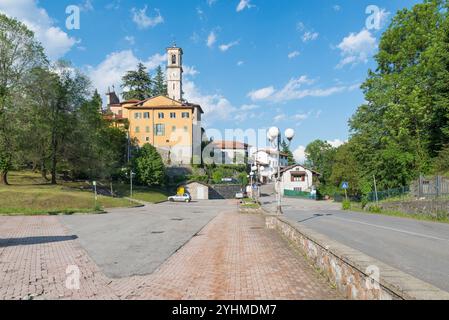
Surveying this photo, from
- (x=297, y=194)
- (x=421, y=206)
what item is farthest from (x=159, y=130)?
(x=421, y=206)

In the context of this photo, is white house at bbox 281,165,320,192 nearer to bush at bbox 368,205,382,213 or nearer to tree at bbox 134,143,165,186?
tree at bbox 134,143,165,186

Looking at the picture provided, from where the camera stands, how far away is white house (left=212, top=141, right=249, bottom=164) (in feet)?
319

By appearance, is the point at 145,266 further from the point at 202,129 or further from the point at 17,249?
the point at 202,129

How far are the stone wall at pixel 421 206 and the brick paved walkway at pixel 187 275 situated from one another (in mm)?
13576

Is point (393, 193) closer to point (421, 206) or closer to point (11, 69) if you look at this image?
point (421, 206)

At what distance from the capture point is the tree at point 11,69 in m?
36.1

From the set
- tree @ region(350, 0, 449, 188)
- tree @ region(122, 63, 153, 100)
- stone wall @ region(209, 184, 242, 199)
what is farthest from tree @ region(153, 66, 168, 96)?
tree @ region(350, 0, 449, 188)

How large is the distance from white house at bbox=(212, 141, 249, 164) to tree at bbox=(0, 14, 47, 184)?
192ft

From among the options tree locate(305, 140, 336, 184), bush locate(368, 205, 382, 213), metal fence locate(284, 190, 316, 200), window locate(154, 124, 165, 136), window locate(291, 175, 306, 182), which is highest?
window locate(154, 124, 165, 136)

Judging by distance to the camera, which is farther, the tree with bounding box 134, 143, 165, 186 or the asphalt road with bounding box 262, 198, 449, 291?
the tree with bounding box 134, 143, 165, 186

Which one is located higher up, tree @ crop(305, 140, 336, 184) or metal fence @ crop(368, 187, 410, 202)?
tree @ crop(305, 140, 336, 184)

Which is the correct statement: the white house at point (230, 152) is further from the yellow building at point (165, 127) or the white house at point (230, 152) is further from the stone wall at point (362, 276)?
the stone wall at point (362, 276)

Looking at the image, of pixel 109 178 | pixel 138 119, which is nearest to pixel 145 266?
pixel 109 178

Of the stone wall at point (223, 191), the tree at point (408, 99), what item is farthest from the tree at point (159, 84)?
the tree at point (408, 99)
